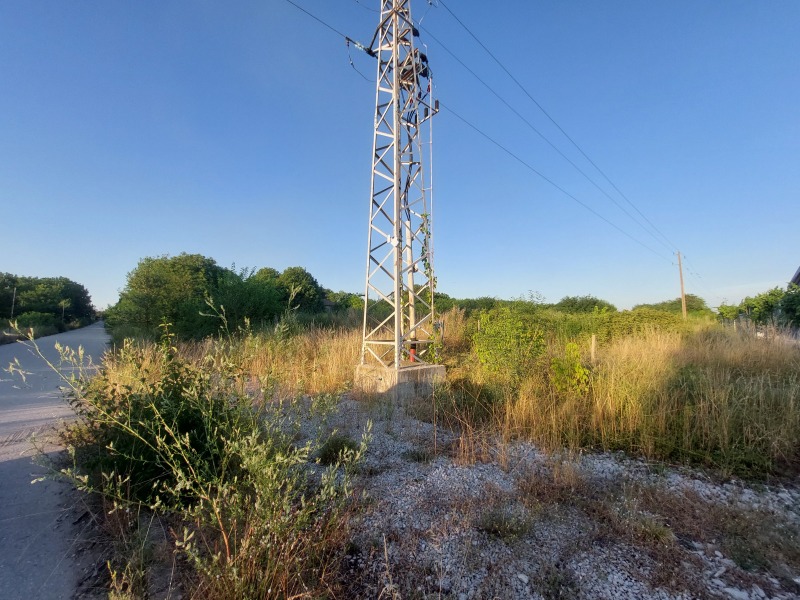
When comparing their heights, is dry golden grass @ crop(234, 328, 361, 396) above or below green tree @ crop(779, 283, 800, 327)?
below

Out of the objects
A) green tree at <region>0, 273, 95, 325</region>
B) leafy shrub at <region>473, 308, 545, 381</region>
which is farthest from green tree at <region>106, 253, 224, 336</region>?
green tree at <region>0, 273, 95, 325</region>

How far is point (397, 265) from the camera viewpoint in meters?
6.16

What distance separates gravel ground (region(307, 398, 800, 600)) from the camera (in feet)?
6.21

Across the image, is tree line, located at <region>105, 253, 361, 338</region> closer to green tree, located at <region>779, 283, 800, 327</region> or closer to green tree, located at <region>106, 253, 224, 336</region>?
green tree, located at <region>106, 253, 224, 336</region>

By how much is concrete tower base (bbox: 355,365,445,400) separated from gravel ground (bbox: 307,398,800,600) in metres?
2.08

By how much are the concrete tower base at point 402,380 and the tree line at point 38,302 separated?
3140cm

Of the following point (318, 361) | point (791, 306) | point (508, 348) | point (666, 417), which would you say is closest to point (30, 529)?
point (318, 361)

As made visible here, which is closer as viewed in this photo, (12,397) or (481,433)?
(481,433)

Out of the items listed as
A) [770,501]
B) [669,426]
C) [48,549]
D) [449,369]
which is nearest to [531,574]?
[770,501]

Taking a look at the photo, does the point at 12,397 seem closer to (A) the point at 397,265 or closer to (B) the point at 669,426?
(A) the point at 397,265

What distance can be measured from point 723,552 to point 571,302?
1286 inches

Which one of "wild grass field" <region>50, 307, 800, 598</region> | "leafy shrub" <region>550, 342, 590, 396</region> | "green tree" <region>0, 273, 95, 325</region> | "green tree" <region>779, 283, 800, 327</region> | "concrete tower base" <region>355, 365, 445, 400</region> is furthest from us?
"green tree" <region>0, 273, 95, 325</region>

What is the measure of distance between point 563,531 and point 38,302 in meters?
57.6

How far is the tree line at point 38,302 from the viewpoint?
3111 cm
